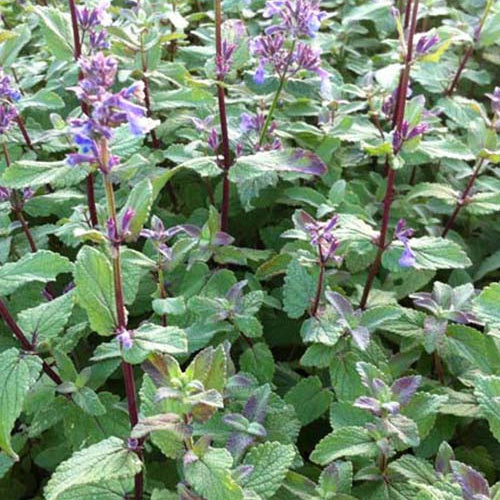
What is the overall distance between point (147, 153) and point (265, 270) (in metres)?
0.63

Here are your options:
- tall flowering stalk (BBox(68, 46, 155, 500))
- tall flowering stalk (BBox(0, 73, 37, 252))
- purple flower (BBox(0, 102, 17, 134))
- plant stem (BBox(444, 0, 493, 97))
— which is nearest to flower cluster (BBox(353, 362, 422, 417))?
tall flowering stalk (BBox(68, 46, 155, 500))

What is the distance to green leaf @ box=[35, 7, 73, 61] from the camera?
2.03m

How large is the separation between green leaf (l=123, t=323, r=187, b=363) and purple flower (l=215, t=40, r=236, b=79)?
3.03 feet

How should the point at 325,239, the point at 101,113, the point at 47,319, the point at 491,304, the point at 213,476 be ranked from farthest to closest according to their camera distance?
the point at 325,239, the point at 47,319, the point at 491,304, the point at 213,476, the point at 101,113

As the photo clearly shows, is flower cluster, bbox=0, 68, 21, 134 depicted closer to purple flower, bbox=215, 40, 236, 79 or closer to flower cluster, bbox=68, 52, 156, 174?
purple flower, bbox=215, 40, 236, 79

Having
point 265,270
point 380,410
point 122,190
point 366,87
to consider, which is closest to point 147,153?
point 122,190

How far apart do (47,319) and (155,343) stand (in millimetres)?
437

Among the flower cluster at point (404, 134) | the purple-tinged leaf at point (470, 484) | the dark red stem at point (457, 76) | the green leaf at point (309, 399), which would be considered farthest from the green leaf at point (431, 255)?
the dark red stem at point (457, 76)

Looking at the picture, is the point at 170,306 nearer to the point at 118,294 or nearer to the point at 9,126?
the point at 118,294

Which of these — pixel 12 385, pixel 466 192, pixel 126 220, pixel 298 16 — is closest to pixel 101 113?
pixel 126 220

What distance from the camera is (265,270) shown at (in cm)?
217

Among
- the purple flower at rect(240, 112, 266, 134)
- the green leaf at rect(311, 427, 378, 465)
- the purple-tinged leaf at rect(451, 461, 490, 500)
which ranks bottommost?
the green leaf at rect(311, 427, 378, 465)

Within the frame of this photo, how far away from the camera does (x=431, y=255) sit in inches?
78.2

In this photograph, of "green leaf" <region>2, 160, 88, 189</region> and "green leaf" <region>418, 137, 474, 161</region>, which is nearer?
"green leaf" <region>2, 160, 88, 189</region>
